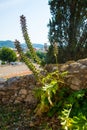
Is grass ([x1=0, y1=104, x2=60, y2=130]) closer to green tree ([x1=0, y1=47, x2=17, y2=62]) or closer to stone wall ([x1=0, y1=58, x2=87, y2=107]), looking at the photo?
stone wall ([x1=0, y1=58, x2=87, y2=107])

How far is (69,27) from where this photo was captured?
16.6 meters

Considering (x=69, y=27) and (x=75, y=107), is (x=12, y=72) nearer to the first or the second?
(x=69, y=27)

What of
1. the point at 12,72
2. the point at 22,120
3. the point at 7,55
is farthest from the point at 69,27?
the point at 7,55

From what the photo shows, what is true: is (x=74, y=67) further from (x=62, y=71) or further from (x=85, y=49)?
(x=85, y=49)

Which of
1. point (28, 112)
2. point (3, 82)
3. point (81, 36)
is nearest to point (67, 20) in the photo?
point (81, 36)

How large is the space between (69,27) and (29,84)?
955 centimetres

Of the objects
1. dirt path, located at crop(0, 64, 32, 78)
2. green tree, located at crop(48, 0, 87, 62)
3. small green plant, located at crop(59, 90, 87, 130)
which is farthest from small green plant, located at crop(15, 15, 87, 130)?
dirt path, located at crop(0, 64, 32, 78)

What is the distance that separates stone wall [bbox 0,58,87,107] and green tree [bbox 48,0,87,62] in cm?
822

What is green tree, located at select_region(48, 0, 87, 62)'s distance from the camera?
16.0 metres

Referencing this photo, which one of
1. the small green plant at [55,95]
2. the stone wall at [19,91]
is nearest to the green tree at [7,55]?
the stone wall at [19,91]

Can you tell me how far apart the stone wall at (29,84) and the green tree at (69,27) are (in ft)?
27.0

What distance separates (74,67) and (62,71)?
285 millimetres

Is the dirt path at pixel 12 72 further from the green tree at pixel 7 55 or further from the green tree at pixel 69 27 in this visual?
the green tree at pixel 7 55

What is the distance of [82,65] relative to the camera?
22.1 ft
